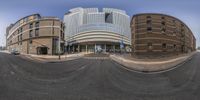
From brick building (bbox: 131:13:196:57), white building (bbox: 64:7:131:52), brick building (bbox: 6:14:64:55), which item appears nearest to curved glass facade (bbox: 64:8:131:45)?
white building (bbox: 64:7:131:52)

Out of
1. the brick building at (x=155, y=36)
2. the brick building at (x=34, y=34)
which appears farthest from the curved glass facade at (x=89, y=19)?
the brick building at (x=155, y=36)

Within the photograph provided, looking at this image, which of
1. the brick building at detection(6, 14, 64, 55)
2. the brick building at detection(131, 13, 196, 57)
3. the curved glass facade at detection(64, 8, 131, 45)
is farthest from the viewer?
the brick building at detection(131, 13, 196, 57)

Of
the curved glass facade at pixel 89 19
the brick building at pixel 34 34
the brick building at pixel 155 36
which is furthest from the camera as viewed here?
the brick building at pixel 155 36

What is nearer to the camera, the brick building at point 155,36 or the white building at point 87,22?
the white building at point 87,22

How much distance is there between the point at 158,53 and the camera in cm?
1226

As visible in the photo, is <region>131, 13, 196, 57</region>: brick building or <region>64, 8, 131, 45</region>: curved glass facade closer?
<region>64, 8, 131, 45</region>: curved glass facade

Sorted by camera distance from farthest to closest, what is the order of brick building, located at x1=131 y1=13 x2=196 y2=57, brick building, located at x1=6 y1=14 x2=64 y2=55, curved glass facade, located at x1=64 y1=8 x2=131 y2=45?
1. brick building, located at x1=131 y1=13 x2=196 y2=57
2. brick building, located at x1=6 y1=14 x2=64 y2=55
3. curved glass facade, located at x1=64 y1=8 x2=131 y2=45

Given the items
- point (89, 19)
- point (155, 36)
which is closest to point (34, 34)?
point (89, 19)

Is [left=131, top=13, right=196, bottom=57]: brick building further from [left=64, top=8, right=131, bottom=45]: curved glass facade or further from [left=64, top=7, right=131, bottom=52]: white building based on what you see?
[left=64, top=8, right=131, bottom=45]: curved glass facade

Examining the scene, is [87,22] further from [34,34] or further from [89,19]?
[34,34]

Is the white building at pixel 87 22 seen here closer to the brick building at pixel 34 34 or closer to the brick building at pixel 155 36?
the brick building at pixel 34 34

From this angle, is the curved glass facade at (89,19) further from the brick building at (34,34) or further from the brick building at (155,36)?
the brick building at (155,36)

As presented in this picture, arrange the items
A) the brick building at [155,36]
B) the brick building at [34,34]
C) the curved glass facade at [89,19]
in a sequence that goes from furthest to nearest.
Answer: the brick building at [155,36]
the brick building at [34,34]
the curved glass facade at [89,19]

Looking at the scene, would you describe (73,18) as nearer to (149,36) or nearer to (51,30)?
(51,30)
